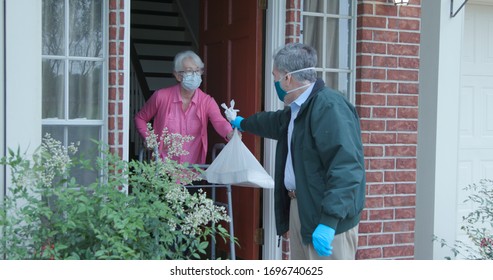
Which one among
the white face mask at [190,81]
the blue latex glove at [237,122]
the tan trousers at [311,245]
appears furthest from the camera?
the white face mask at [190,81]

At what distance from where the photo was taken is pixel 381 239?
6.00 metres

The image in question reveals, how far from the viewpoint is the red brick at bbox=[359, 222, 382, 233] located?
5.93 meters

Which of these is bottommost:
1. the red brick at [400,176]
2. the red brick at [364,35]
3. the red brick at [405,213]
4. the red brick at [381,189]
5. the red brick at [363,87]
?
→ the red brick at [405,213]

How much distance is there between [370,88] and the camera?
232 inches

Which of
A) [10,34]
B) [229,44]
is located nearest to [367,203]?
[229,44]

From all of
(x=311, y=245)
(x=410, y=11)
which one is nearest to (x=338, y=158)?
(x=311, y=245)

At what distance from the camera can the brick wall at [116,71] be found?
5.09 meters

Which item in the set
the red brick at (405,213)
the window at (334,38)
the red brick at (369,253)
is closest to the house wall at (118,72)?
the window at (334,38)

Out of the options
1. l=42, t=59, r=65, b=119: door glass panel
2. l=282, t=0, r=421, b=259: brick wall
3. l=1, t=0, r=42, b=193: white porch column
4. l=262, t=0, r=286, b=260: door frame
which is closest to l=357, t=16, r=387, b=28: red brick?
l=282, t=0, r=421, b=259: brick wall

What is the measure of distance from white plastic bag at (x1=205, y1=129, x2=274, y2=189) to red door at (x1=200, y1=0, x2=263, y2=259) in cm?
48

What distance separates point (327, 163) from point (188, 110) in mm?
1934

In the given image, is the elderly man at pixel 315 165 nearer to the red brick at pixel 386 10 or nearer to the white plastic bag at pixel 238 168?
the white plastic bag at pixel 238 168

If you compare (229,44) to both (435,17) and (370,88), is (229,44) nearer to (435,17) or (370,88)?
(370,88)

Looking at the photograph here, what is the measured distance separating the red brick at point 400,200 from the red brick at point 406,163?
0.23 meters
